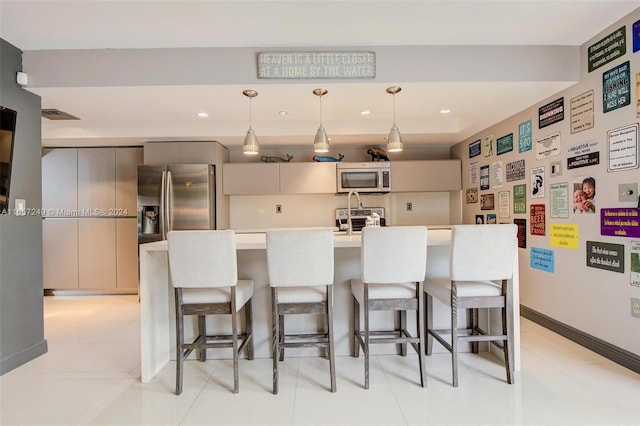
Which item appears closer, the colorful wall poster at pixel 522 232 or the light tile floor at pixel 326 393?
the light tile floor at pixel 326 393

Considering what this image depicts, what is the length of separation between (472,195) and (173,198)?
3865mm

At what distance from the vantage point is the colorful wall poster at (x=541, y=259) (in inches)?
115

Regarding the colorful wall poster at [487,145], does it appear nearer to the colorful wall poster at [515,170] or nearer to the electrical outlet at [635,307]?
the colorful wall poster at [515,170]

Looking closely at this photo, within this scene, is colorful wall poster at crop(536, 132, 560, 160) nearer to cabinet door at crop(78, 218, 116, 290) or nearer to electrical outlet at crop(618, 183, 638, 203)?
electrical outlet at crop(618, 183, 638, 203)

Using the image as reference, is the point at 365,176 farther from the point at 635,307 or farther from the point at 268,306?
the point at 635,307

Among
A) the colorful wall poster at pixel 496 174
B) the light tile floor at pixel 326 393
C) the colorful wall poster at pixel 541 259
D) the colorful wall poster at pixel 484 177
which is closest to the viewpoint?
the light tile floor at pixel 326 393

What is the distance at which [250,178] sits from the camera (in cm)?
447

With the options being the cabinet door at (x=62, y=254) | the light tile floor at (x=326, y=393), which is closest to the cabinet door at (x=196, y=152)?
the cabinet door at (x=62, y=254)

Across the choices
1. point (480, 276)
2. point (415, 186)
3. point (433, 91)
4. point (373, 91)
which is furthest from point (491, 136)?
point (480, 276)

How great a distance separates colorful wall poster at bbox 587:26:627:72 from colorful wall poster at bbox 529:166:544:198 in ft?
2.99

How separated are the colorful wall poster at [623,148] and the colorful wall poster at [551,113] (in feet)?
1.84

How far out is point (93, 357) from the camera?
2557 mm

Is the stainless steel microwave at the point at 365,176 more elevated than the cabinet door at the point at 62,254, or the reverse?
the stainless steel microwave at the point at 365,176

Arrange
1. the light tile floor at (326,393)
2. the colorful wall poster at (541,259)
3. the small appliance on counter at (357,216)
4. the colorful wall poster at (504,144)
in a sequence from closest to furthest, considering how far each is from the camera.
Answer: the light tile floor at (326,393) → the colorful wall poster at (541,259) → the colorful wall poster at (504,144) → the small appliance on counter at (357,216)
